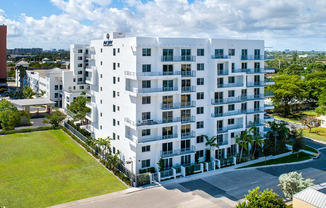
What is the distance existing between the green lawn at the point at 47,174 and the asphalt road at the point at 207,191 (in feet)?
9.72

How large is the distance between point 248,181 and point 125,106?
19.8 m

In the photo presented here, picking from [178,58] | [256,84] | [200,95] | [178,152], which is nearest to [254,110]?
[256,84]

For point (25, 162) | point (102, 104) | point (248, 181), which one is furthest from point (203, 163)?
point (25, 162)

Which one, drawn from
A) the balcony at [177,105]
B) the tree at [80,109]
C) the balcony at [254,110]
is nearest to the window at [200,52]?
the balcony at [177,105]

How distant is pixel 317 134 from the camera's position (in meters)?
66.3

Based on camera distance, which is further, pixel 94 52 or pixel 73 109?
pixel 73 109

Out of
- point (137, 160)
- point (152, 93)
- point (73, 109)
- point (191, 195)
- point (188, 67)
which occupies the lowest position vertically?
point (191, 195)

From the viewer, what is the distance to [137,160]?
41406 millimetres

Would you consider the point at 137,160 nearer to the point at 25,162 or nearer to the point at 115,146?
the point at 115,146

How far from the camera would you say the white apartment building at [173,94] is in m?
41.7

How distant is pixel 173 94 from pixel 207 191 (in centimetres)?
1389

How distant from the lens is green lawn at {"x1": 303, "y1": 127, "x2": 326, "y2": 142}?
63894 mm

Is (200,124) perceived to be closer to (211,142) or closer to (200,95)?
(211,142)

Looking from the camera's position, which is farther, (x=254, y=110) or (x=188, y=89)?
(x=254, y=110)
